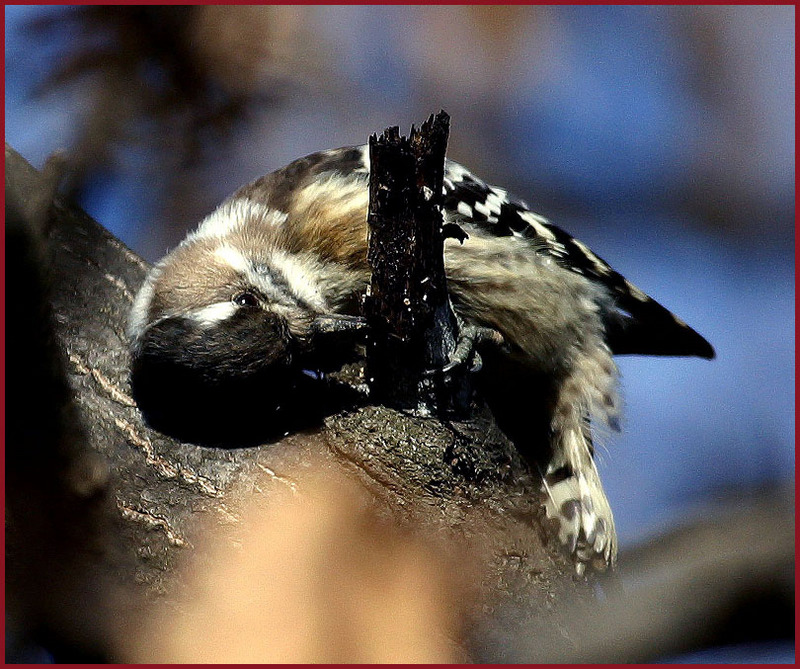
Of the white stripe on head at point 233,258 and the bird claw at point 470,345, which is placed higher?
the white stripe on head at point 233,258

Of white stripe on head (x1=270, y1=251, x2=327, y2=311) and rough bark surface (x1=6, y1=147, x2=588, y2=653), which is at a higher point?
white stripe on head (x1=270, y1=251, x2=327, y2=311)

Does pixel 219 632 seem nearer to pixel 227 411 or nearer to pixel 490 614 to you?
pixel 490 614

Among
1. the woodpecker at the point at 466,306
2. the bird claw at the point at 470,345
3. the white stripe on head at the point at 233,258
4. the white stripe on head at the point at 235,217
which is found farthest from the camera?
the white stripe on head at the point at 235,217

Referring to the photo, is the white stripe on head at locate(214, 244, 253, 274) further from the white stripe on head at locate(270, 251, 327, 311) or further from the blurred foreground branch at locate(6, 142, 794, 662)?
the blurred foreground branch at locate(6, 142, 794, 662)

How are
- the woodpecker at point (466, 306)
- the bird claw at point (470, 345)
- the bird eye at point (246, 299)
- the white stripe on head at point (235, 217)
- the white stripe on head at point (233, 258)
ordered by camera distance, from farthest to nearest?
the white stripe on head at point (235, 217) → the white stripe on head at point (233, 258) → the bird eye at point (246, 299) → the woodpecker at point (466, 306) → the bird claw at point (470, 345)

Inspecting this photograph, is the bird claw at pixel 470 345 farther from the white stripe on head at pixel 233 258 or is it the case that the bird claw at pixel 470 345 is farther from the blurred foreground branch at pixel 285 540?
the white stripe on head at pixel 233 258

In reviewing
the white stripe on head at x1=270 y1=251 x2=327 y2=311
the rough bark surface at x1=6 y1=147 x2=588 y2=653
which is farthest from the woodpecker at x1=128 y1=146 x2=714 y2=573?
the rough bark surface at x1=6 y1=147 x2=588 y2=653

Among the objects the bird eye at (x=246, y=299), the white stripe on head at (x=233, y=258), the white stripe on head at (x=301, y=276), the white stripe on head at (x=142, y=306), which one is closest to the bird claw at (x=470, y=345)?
the white stripe on head at (x=301, y=276)

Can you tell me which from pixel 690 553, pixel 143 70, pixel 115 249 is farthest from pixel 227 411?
pixel 690 553
